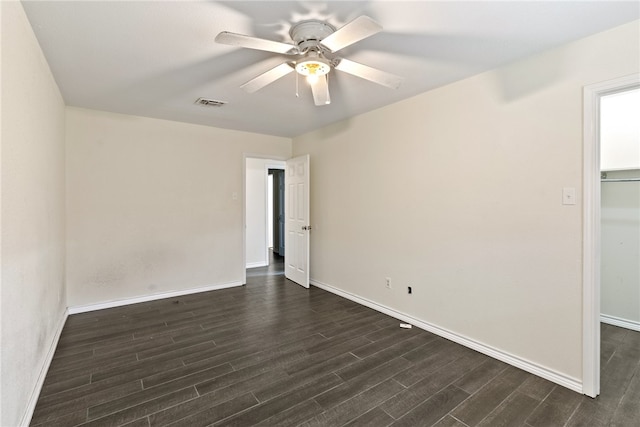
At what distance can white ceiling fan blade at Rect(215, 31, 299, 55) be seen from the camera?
1.57 meters

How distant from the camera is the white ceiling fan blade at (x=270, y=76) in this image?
6.57 feet

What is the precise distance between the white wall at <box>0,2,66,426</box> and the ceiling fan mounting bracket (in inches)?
59.0

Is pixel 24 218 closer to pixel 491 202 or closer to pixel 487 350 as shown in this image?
pixel 491 202

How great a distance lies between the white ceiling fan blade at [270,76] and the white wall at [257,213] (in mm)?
4082

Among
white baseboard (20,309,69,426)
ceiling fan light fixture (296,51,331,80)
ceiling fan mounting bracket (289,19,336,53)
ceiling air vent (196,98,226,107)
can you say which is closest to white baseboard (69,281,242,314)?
white baseboard (20,309,69,426)

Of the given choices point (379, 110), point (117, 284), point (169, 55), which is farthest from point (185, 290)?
point (379, 110)

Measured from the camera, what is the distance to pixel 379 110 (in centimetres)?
355

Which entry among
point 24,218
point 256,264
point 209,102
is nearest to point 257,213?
point 256,264

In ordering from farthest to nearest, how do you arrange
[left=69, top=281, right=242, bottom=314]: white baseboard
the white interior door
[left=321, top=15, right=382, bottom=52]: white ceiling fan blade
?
the white interior door
[left=69, top=281, right=242, bottom=314]: white baseboard
[left=321, top=15, right=382, bottom=52]: white ceiling fan blade

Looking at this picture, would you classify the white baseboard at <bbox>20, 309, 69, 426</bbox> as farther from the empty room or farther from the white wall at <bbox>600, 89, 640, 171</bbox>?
the white wall at <bbox>600, 89, 640, 171</bbox>

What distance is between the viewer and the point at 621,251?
10.0 feet

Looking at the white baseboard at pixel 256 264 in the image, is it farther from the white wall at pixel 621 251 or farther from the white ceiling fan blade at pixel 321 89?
the white wall at pixel 621 251

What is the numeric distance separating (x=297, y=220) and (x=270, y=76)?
298 centimetres

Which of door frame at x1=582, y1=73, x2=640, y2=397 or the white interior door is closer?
door frame at x1=582, y1=73, x2=640, y2=397
